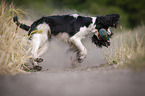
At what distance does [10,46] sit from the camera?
7.07 ft

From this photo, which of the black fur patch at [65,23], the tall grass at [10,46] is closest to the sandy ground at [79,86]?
the tall grass at [10,46]

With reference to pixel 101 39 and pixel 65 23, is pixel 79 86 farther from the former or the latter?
pixel 101 39

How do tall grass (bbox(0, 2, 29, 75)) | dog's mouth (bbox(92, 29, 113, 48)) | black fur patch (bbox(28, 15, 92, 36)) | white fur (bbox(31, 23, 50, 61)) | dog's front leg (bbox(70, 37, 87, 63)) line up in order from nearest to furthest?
tall grass (bbox(0, 2, 29, 75))
white fur (bbox(31, 23, 50, 61))
dog's front leg (bbox(70, 37, 87, 63))
black fur patch (bbox(28, 15, 92, 36))
dog's mouth (bbox(92, 29, 113, 48))

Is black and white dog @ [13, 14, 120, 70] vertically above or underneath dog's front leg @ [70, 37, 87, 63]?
above

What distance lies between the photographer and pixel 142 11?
12703 millimetres

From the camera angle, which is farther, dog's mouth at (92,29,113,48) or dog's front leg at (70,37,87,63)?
dog's mouth at (92,29,113,48)

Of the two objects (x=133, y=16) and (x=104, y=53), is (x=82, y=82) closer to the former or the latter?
(x=104, y=53)

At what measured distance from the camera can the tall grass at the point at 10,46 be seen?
2032 millimetres

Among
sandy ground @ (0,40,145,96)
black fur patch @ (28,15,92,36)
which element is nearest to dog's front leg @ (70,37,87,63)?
black fur patch @ (28,15,92,36)

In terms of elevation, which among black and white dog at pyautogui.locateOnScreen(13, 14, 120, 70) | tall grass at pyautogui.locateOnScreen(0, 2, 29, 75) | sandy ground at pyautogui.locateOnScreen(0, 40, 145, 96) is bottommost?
sandy ground at pyautogui.locateOnScreen(0, 40, 145, 96)

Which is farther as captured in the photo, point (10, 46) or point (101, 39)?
point (101, 39)

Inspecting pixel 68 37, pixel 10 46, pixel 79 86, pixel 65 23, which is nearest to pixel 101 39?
pixel 68 37

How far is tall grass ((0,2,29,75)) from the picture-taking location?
2.03 meters

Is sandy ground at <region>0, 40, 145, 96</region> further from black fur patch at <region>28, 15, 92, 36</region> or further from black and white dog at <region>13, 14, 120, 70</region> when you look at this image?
black fur patch at <region>28, 15, 92, 36</region>
